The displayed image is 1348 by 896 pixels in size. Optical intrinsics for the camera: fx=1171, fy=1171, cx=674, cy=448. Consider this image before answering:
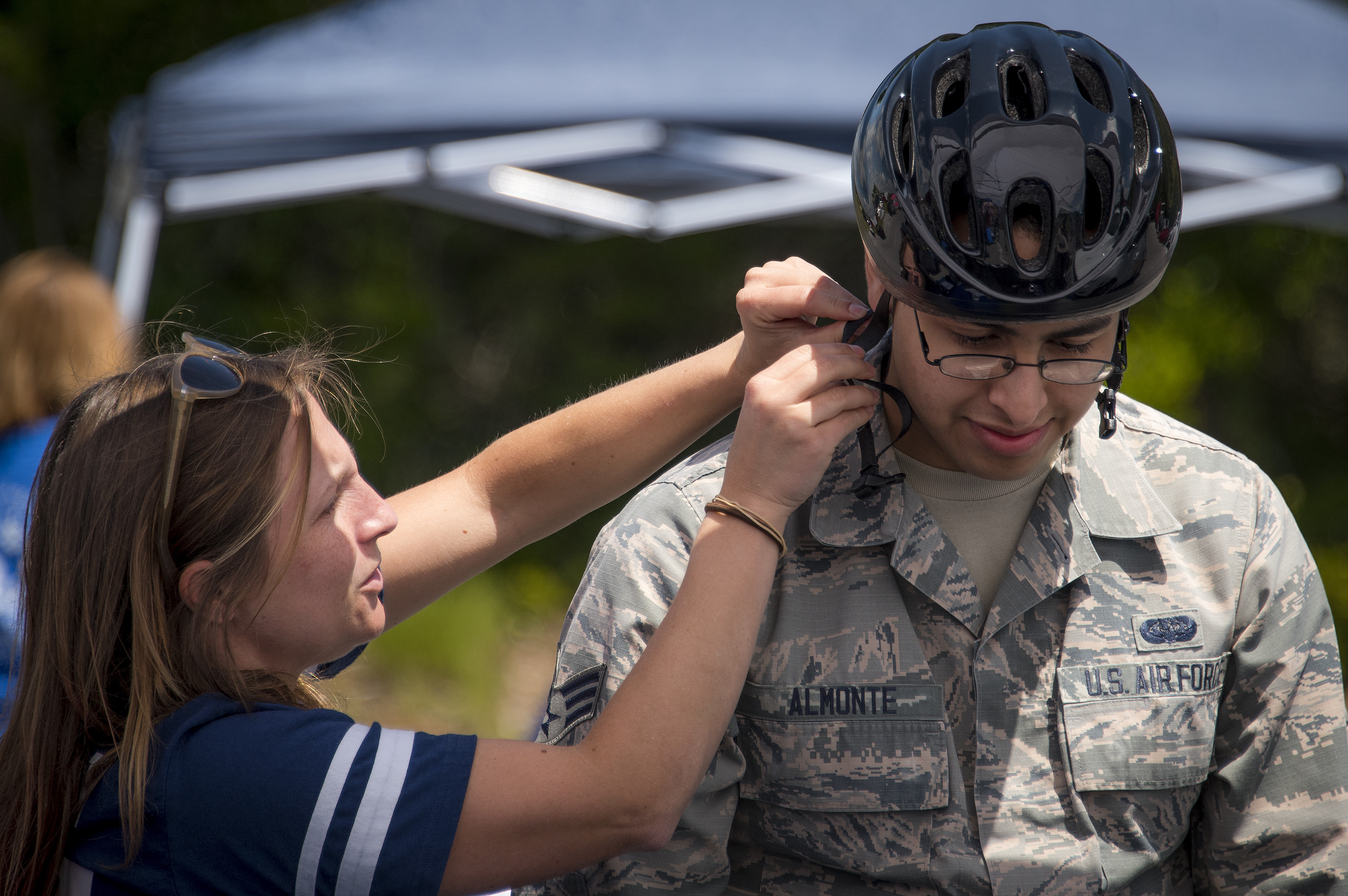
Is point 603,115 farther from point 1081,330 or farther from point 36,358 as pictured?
point 1081,330

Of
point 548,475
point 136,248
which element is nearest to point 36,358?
point 136,248

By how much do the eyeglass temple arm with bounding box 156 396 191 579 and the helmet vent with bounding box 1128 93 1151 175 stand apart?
1.43 meters

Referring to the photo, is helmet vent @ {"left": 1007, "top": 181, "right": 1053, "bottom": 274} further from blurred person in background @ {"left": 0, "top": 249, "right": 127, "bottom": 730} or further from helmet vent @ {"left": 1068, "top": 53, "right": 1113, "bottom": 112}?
blurred person in background @ {"left": 0, "top": 249, "right": 127, "bottom": 730}

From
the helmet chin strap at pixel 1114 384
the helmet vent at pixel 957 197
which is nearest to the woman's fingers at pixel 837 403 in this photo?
the helmet vent at pixel 957 197

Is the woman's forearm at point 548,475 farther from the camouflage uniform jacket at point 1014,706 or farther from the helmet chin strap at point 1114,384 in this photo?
the helmet chin strap at point 1114,384

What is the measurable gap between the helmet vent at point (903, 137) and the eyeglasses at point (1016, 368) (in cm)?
30

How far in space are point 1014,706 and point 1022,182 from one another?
2.75 feet

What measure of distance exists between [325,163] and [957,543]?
135 inches

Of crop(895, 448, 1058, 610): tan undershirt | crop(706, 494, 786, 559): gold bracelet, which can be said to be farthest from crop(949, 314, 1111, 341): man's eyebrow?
crop(706, 494, 786, 559): gold bracelet

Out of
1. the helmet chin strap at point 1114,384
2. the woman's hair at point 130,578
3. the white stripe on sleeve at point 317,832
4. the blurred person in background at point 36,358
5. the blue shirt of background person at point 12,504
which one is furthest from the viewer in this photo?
the blurred person in background at point 36,358

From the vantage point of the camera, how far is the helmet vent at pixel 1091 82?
5.89 ft

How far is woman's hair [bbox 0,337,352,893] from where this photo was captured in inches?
63.9

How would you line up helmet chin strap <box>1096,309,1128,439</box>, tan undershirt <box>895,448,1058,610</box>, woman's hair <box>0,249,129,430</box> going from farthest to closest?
A: woman's hair <box>0,249,129,430</box>
tan undershirt <box>895,448,1058,610</box>
helmet chin strap <box>1096,309,1128,439</box>

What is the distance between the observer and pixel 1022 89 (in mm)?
A: 1812
